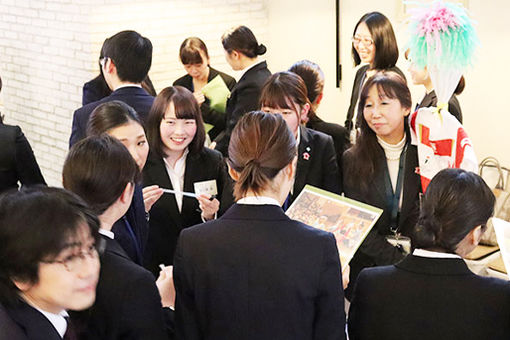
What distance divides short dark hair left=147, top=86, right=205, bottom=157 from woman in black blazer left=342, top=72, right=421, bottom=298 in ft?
2.56

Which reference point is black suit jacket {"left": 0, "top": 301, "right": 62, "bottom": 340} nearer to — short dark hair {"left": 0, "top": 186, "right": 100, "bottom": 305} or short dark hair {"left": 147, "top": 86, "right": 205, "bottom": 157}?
short dark hair {"left": 0, "top": 186, "right": 100, "bottom": 305}

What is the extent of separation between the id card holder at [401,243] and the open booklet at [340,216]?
0.59 meters

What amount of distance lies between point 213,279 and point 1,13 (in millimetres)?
5829

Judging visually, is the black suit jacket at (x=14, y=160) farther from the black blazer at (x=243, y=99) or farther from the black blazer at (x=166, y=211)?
the black blazer at (x=243, y=99)

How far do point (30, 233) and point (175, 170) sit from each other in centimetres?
175

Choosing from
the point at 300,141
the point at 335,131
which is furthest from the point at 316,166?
the point at 335,131

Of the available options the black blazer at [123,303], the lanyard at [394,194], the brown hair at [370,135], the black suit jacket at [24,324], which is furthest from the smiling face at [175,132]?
the black suit jacket at [24,324]

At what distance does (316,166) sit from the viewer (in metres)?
3.30

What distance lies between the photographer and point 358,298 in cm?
215

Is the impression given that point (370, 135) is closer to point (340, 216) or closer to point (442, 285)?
point (340, 216)

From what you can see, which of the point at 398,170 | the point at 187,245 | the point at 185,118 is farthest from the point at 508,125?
the point at 187,245

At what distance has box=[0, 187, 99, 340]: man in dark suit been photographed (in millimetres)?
1615

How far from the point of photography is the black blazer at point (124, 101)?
3.78m

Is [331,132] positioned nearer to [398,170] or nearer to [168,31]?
[398,170]
